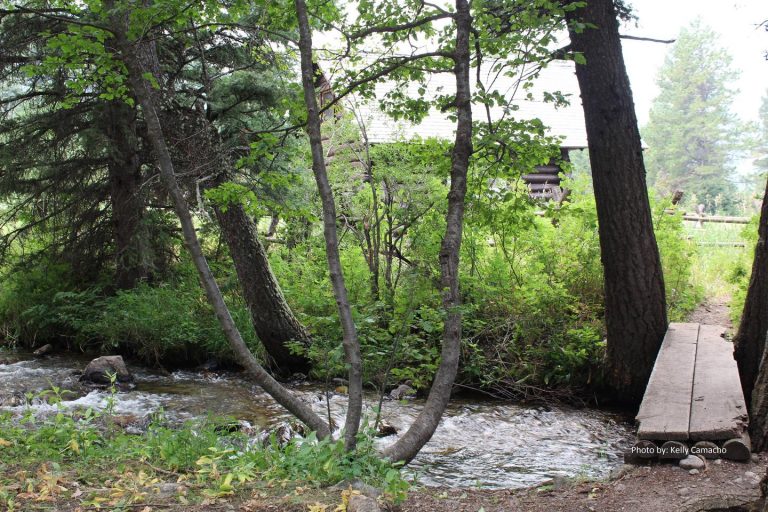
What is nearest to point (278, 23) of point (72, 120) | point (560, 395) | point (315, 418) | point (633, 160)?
point (315, 418)

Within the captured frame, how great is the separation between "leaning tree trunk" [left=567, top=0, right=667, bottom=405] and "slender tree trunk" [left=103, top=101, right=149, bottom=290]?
7.17 meters

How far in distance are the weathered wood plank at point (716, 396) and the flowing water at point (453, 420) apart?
1007mm

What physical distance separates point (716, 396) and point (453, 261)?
8.24ft

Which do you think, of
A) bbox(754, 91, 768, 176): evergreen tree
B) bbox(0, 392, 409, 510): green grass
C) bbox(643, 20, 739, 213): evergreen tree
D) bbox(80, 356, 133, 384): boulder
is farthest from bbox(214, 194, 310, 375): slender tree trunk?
bbox(754, 91, 768, 176): evergreen tree

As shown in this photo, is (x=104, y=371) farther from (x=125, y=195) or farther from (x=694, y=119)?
(x=694, y=119)

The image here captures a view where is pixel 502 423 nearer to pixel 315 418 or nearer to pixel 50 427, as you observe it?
pixel 315 418

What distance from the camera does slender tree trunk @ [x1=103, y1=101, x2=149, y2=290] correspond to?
10648 mm

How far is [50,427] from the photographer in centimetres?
492

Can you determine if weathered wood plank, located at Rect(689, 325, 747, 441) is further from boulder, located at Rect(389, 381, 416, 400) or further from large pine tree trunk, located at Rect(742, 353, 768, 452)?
boulder, located at Rect(389, 381, 416, 400)

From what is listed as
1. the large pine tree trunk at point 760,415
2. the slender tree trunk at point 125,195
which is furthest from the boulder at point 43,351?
the large pine tree trunk at point 760,415

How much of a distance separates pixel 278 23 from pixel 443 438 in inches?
168

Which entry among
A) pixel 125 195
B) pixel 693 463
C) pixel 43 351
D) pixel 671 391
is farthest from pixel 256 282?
pixel 693 463

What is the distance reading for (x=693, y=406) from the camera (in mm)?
5215

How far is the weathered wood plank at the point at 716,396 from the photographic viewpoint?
473cm
